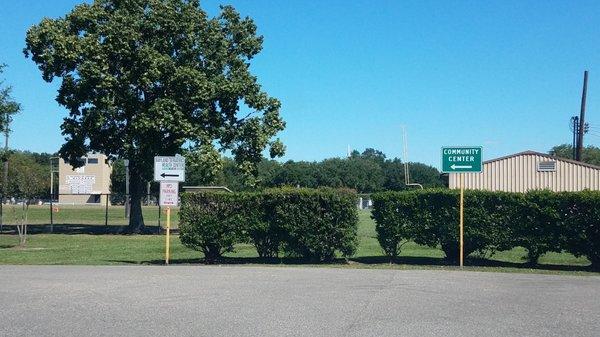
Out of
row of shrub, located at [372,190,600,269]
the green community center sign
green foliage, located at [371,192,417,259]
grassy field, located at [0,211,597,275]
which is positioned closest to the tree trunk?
grassy field, located at [0,211,597,275]

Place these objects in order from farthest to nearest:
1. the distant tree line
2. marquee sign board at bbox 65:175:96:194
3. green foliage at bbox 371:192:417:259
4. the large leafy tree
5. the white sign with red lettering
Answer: the distant tree line → marquee sign board at bbox 65:175:96:194 → the large leafy tree → the white sign with red lettering → green foliage at bbox 371:192:417:259

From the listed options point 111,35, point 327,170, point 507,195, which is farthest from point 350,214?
point 327,170

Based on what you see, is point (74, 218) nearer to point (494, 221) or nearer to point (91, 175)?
point (494, 221)

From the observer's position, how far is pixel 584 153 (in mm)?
97875

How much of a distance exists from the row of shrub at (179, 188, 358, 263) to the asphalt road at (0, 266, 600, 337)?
266 cm

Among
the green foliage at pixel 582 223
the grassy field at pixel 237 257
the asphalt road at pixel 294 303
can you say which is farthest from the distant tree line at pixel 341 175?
the asphalt road at pixel 294 303

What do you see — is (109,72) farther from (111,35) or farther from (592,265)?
(592,265)

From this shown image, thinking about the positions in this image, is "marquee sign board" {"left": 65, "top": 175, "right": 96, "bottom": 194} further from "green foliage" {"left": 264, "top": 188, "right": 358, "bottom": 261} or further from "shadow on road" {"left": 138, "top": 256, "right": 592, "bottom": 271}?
"green foliage" {"left": 264, "top": 188, "right": 358, "bottom": 261}

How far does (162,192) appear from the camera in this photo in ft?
61.9

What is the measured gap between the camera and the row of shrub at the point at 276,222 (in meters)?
18.7

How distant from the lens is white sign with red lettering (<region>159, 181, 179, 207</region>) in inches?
740

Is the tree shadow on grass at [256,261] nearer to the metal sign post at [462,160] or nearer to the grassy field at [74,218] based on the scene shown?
the metal sign post at [462,160]

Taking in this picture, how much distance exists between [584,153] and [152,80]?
81.7 m

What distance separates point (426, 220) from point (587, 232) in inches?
163
